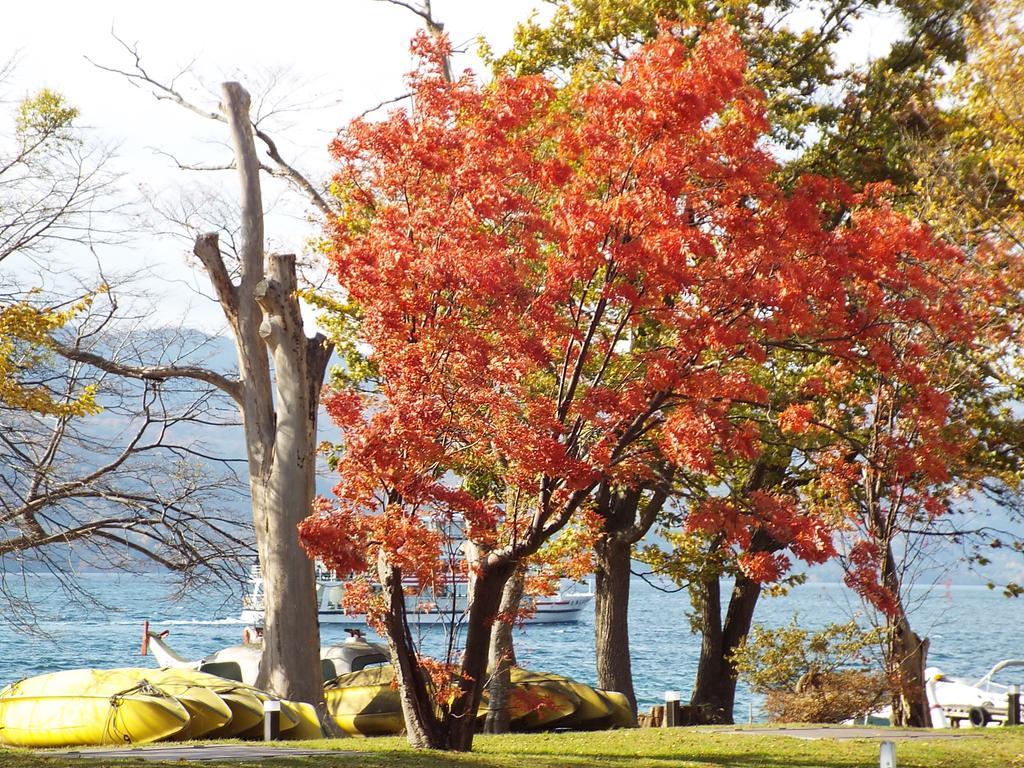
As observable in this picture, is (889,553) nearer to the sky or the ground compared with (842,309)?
nearer to the ground

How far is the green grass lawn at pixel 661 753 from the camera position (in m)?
10.1

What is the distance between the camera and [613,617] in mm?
20188

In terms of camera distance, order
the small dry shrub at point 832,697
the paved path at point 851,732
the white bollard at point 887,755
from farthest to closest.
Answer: the small dry shrub at point 832,697, the paved path at point 851,732, the white bollard at point 887,755

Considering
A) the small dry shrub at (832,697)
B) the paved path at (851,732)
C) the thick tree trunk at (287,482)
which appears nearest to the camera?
the paved path at (851,732)

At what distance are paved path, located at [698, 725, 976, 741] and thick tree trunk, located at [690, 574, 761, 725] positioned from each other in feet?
18.9

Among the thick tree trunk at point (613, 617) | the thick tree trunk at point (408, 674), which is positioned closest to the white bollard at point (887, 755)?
the thick tree trunk at point (408, 674)

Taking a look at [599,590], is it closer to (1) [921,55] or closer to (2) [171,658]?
(1) [921,55]

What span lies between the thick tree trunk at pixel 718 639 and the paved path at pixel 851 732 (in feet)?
18.9

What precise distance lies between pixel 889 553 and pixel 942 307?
4454 millimetres

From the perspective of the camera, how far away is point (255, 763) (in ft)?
31.3

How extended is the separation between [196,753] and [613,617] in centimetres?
1040

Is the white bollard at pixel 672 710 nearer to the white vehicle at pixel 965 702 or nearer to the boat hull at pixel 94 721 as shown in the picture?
the boat hull at pixel 94 721

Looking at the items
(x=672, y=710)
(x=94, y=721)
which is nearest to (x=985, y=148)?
(x=672, y=710)

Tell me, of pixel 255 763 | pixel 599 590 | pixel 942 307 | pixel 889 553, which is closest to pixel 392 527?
pixel 255 763
